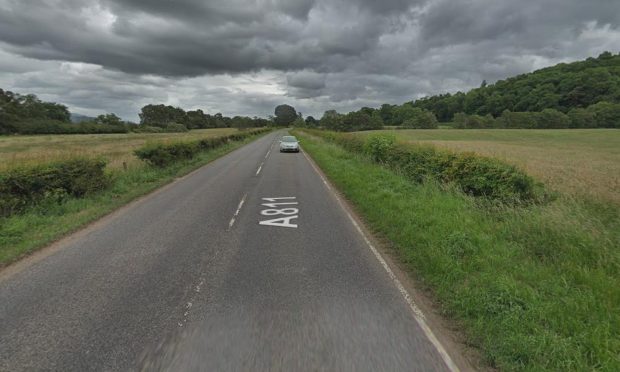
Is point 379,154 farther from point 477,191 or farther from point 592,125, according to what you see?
point 592,125

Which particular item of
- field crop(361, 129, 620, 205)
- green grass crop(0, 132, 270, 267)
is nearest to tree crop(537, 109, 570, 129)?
field crop(361, 129, 620, 205)

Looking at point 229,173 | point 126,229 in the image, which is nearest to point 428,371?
point 126,229

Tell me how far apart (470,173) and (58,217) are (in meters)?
11.0

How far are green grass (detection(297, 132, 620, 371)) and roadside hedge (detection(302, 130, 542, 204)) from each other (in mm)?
664

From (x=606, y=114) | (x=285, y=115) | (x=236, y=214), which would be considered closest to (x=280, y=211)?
(x=236, y=214)

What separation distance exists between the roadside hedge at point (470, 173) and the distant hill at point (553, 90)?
102513mm

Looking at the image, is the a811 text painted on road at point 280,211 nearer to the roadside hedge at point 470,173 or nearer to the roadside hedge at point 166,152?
the roadside hedge at point 470,173

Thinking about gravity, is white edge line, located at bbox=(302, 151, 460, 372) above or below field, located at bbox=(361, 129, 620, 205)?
above

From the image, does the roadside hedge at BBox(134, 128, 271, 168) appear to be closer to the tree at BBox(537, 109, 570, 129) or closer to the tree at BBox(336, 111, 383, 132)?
the tree at BBox(336, 111, 383, 132)

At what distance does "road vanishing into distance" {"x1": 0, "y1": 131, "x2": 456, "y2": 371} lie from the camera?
276cm

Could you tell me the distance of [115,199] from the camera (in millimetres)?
9102

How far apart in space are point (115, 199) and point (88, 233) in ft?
10.5

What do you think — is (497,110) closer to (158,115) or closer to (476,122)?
(476,122)

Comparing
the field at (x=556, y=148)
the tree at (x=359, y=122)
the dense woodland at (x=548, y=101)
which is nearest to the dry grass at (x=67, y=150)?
the field at (x=556, y=148)
